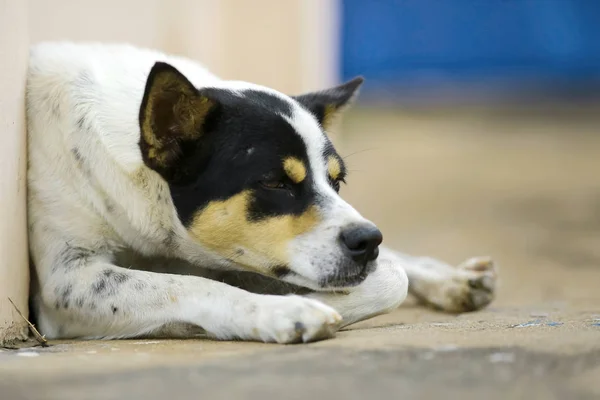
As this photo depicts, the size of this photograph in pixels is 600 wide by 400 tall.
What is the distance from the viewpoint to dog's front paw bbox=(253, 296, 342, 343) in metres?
2.88

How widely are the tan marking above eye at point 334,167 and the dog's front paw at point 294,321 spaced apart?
642 mm

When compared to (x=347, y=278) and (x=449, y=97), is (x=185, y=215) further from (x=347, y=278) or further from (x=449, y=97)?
(x=449, y=97)

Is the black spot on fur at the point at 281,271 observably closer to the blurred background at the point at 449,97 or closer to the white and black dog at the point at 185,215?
the white and black dog at the point at 185,215

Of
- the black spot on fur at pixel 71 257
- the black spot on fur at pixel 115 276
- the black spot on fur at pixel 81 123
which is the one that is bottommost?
the black spot on fur at pixel 115 276

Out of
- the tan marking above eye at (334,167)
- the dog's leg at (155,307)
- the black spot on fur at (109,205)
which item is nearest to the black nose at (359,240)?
the dog's leg at (155,307)

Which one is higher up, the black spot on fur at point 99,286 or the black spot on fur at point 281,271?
the black spot on fur at point 281,271

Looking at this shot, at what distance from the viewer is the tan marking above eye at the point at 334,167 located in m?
3.45

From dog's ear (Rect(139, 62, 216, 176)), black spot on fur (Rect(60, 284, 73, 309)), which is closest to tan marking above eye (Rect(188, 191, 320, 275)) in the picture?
dog's ear (Rect(139, 62, 216, 176))

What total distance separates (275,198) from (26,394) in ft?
3.88

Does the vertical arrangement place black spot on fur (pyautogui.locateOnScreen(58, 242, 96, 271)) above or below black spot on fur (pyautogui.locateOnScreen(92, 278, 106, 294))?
above

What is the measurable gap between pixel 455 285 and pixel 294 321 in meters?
1.52

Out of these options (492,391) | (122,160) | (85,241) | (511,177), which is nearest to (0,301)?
(85,241)

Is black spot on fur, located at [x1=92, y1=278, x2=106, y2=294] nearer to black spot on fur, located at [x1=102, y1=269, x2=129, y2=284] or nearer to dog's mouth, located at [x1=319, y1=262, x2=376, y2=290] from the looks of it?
black spot on fur, located at [x1=102, y1=269, x2=129, y2=284]

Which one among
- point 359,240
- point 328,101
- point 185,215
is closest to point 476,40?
point 328,101
